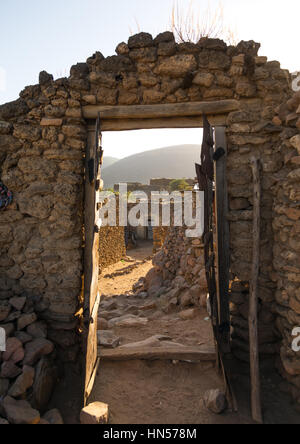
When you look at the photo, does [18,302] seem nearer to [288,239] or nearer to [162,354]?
[162,354]

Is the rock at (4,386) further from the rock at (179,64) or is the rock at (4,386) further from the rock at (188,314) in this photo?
the rock at (188,314)

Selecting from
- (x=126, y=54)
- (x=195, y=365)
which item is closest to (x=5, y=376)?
(x=195, y=365)

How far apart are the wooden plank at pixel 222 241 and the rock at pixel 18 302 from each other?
2.04 metres

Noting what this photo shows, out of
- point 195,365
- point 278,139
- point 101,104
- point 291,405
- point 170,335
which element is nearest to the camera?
point 291,405

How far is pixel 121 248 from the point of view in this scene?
12.9 meters

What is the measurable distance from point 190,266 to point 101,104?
433cm

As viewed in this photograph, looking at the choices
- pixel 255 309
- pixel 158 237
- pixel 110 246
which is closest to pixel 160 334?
pixel 255 309

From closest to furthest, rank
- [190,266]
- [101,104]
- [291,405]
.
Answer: [291,405] < [101,104] < [190,266]

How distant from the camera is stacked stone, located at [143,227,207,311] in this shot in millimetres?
5965

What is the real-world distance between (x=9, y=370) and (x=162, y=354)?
1.80 m

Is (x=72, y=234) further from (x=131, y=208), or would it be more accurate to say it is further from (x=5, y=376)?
(x=131, y=208)

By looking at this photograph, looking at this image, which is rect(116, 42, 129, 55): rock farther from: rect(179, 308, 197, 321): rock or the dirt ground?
rect(179, 308, 197, 321): rock

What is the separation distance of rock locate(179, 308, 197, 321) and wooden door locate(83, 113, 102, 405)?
8.09 ft

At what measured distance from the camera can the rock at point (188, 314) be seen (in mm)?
5395
